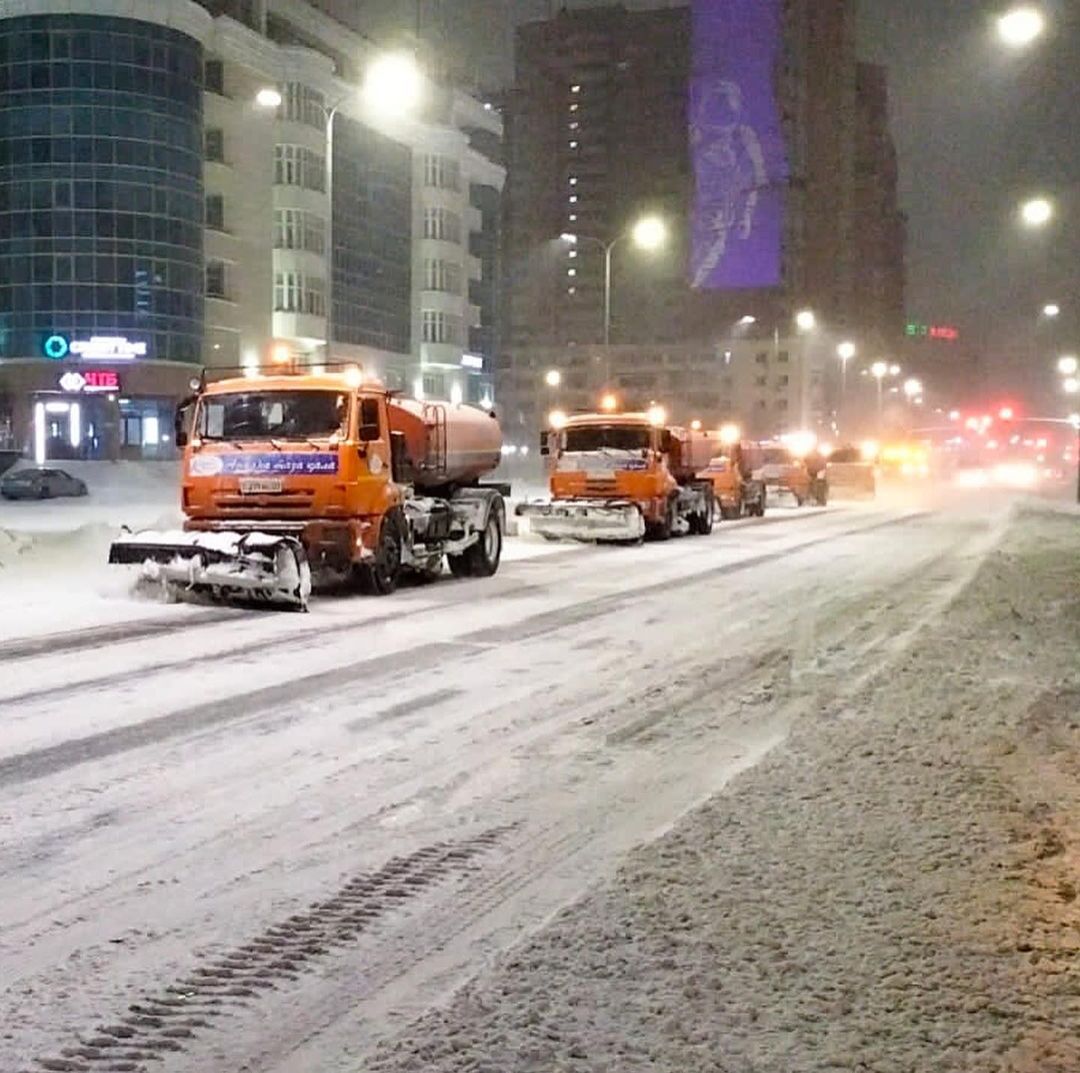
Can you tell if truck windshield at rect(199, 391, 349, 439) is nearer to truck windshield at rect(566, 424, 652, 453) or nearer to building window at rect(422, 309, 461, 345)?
truck windshield at rect(566, 424, 652, 453)

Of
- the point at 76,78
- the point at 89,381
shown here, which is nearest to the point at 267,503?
the point at 89,381

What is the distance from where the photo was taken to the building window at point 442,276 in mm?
85750

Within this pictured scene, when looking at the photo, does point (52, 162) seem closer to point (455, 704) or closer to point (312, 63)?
point (312, 63)

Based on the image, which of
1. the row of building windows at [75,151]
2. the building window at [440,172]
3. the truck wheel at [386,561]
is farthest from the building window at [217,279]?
the truck wheel at [386,561]

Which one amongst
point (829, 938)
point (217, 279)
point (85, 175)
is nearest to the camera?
point (829, 938)

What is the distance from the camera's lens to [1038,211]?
2908 cm

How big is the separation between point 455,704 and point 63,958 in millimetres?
5066

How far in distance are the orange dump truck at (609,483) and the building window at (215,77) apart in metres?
45.8

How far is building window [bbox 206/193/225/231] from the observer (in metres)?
67.9

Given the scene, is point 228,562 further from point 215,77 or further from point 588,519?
point 215,77

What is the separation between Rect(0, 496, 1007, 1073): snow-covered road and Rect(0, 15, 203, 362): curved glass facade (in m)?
50.6

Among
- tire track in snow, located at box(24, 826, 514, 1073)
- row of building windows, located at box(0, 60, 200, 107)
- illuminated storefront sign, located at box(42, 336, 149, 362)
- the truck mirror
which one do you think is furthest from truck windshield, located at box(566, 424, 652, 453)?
row of building windows, located at box(0, 60, 200, 107)

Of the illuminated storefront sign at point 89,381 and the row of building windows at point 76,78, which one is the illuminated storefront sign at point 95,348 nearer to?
the illuminated storefront sign at point 89,381

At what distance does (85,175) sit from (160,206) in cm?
345
